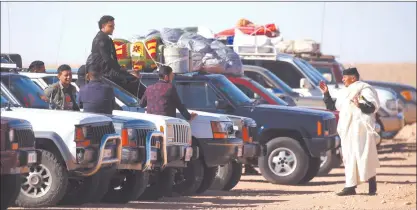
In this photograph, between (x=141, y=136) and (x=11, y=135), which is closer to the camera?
(x=11, y=135)

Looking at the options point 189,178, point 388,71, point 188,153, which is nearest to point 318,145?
point 189,178

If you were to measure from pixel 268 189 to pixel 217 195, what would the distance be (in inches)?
83.9

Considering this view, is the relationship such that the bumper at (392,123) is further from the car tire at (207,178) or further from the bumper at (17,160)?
the bumper at (17,160)

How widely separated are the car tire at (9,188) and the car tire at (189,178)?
516cm

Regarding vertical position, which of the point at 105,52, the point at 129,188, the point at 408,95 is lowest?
the point at 408,95

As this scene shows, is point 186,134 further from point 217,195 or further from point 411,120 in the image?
point 411,120

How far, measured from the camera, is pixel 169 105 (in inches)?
686

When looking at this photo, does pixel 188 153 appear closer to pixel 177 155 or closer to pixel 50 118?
pixel 177 155

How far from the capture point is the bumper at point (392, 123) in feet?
94.5

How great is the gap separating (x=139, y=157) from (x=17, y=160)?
9.75 ft

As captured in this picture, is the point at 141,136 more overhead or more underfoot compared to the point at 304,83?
more overhead

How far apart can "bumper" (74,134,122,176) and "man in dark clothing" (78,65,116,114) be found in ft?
3.65

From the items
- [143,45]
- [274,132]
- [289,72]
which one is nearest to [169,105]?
[143,45]

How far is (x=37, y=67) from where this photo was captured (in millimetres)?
17516
